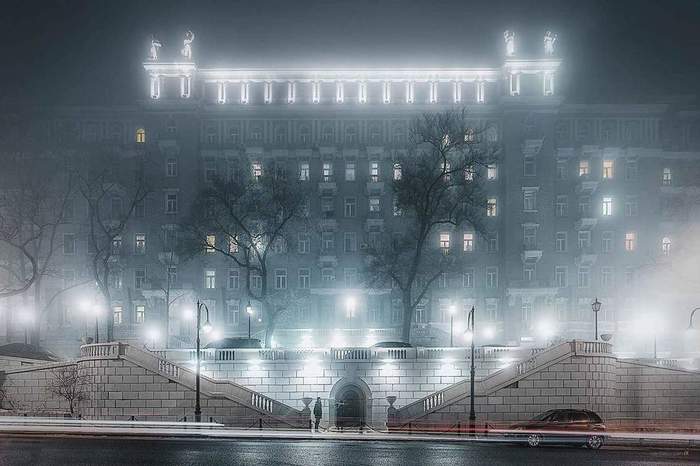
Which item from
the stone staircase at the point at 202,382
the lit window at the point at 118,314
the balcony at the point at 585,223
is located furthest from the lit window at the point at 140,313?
the balcony at the point at 585,223

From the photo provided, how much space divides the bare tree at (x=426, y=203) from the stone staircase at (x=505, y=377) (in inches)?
384

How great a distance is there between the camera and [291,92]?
6425 centimetres

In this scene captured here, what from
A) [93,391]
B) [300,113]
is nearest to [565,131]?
[300,113]

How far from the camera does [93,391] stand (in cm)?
3997

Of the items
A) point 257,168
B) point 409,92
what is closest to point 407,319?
point 257,168

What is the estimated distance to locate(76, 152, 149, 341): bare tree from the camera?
55.9 metres

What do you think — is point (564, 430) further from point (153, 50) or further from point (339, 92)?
point (153, 50)

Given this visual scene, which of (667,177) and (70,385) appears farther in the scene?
(667,177)

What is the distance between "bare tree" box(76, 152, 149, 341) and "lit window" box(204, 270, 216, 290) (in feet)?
24.3

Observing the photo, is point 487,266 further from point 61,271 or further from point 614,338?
point 61,271

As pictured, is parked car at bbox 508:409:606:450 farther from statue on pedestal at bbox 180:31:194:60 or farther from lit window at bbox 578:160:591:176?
statue on pedestal at bbox 180:31:194:60

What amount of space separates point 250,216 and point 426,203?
13.4m

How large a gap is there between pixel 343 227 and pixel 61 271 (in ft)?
80.1

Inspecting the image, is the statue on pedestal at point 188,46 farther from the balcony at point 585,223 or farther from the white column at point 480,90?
the balcony at point 585,223
